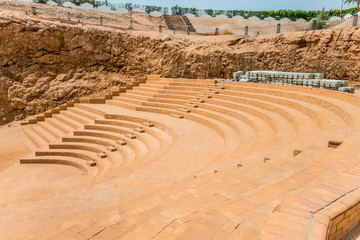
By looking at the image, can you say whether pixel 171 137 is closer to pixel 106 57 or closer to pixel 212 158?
pixel 212 158

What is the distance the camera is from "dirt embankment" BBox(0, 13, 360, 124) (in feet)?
49.6

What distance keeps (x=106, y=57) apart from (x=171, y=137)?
35.9 feet

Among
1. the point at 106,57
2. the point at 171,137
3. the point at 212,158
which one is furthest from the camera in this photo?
the point at 106,57

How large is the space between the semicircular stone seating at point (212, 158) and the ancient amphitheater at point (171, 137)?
0.02 m

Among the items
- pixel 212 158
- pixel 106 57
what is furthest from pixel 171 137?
pixel 106 57

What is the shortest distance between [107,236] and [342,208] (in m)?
2.25


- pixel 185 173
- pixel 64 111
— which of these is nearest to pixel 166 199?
pixel 185 173

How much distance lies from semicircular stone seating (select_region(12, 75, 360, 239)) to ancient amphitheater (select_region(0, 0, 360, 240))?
2 centimetres

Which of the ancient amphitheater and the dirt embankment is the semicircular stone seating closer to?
the ancient amphitheater

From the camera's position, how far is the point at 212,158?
7082mm

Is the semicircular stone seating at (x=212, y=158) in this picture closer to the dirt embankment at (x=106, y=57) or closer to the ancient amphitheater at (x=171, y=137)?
the ancient amphitheater at (x=171, y=137)

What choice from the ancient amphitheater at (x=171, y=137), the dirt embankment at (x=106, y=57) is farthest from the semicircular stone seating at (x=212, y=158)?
the dirt embankment at (x=106, y=57)

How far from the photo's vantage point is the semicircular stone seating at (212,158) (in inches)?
94.6

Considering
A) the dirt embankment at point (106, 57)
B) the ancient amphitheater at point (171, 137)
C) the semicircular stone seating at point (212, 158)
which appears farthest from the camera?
the dirt embankment at point (106, 57)
